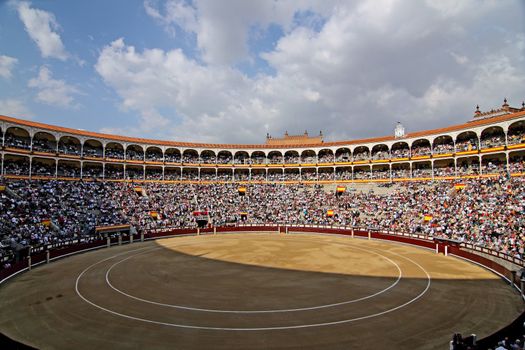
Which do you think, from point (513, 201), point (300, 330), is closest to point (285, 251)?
point (300, 330)

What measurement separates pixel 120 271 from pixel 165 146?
3883 centimetres

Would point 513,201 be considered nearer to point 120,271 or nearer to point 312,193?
point 312,193

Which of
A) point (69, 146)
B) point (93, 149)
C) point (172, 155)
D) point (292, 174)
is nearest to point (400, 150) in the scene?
point (292, 174)

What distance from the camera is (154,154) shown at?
188 ft

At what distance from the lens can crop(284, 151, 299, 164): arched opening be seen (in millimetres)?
61188

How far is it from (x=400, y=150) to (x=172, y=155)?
4373cm

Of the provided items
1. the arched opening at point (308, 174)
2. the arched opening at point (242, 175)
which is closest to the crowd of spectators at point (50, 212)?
the arched opening at point (242, 175)

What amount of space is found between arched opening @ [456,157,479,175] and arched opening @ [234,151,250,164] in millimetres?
37540

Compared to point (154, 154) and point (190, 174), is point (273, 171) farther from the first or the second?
point (154, 154)

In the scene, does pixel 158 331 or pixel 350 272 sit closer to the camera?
pixel 158 331

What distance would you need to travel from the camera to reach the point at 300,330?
1123cm

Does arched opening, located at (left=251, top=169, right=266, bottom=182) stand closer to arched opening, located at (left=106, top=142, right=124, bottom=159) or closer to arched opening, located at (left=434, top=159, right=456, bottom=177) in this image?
arched opening, located at (left=106, top=142, right=124, bottom=159)

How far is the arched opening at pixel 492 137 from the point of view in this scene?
Answer: 40463mm

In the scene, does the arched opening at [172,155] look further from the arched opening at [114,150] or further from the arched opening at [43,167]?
the arched opening at [43,167]
